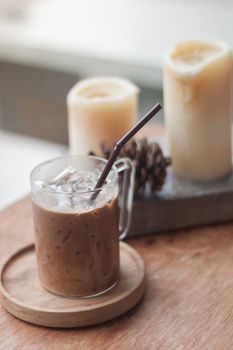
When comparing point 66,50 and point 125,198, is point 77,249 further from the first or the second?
point 66,50

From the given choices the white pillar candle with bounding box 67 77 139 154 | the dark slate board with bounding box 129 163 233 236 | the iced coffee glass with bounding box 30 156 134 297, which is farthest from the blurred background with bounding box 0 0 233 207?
the iced coffee glass with bounding box 30 156 134 297

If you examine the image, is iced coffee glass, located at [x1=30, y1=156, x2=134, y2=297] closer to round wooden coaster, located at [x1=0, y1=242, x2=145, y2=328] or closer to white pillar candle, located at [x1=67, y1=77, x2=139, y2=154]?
round wooden coaster, located at [x1=0, y1=242, x2=145, y2=328]

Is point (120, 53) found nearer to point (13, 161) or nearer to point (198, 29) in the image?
point (198, 29)

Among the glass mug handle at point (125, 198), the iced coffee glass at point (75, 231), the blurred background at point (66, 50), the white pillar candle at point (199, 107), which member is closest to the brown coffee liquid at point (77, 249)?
the iced coffee glass at point (75, 231)

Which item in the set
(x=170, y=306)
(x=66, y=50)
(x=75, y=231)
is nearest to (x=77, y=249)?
(x=75, y=231)

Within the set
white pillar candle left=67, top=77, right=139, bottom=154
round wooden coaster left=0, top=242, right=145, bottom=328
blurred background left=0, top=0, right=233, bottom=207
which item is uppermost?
white pillar candle left=67, top=77, right=139, bottom=154

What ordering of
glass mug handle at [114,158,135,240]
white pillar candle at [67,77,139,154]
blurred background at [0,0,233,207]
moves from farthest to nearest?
blurred background at [0,0,233,207] → white pillar candle at [67,77,139,154] → glass mug handle at [114,158,135,240]

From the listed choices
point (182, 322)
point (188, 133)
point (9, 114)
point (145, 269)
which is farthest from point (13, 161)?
point (182, 322)
